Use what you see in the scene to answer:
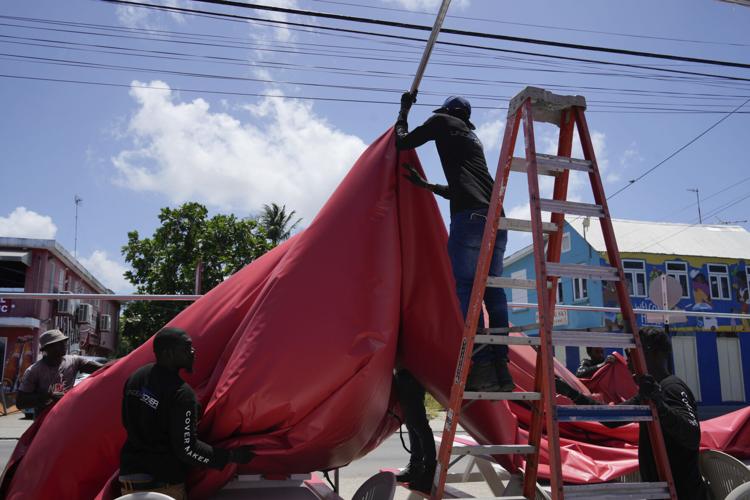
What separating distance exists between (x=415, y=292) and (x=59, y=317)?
24004 millimetres

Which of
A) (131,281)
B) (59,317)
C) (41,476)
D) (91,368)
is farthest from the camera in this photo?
(131,281)

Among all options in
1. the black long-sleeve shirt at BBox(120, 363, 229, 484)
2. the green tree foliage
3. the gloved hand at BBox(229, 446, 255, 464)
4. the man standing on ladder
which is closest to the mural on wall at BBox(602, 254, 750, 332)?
the green tree foliage

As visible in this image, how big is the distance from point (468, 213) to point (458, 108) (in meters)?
0.75

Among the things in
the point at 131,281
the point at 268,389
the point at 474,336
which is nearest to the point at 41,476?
the point at 268,389

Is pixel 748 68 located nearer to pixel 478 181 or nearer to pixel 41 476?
pixel 478 181

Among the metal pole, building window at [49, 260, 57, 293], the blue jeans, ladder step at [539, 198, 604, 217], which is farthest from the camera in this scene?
building window at [49, 260, 57, 293]

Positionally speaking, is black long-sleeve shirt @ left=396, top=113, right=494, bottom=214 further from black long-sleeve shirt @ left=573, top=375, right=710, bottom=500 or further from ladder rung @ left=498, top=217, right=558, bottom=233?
black long-sleeve shirt @ left=573, top=375, right=710, bottom=500

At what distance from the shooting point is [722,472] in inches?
134

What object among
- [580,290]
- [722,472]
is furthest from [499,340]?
[580,290]

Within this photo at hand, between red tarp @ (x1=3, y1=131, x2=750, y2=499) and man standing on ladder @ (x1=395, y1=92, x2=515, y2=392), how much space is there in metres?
0.20

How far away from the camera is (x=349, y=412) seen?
10.4 ft

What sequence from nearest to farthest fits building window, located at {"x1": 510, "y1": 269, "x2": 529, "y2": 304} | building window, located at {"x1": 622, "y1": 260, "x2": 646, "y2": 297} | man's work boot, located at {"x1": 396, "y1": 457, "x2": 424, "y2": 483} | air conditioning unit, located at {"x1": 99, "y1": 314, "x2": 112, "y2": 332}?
1. man's work boot, located at {"x1": 396, "y1": 457, "x2": 424, "y2": 483}
2. building window, located at {"x1": 622, "y1": 260, "x2": 646, "y2": 297}
3. building window, located at {"x1": 510, "y1": 269, "x2": 529, "y2": 304}
4. air conditioning unit, located at {"x1": 99, "y1": 314, "x2": 112, "y2": 332}

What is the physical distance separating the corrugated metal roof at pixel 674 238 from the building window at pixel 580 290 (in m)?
1.66

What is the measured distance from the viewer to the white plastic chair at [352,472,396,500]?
124 inches
